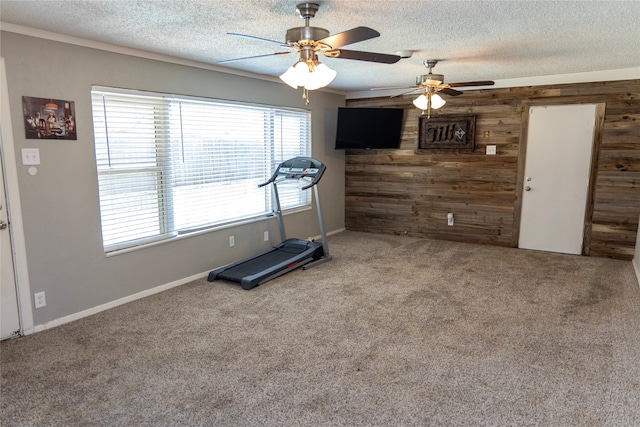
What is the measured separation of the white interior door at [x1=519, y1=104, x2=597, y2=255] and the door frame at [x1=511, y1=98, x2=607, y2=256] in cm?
3

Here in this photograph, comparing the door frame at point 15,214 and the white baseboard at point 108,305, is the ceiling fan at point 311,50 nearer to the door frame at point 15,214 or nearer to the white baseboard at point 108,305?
the door frame at point 15,214

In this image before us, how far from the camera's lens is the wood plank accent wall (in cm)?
495

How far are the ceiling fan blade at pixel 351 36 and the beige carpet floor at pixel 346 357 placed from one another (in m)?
1.96

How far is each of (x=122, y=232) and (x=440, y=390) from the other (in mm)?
2878

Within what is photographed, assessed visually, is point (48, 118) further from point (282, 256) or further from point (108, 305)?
point (282, 256)

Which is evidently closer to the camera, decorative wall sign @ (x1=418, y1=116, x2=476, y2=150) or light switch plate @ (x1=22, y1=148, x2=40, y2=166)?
light switch plate @ (x1=22, y1=148, x2=40, y2=166)

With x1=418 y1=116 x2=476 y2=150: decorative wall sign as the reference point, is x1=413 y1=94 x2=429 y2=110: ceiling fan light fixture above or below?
above

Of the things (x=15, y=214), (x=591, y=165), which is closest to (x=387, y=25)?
(x=15, y=214)

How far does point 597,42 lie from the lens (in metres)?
3.43

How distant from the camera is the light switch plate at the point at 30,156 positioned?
303 centimetres

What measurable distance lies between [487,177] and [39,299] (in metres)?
5.21

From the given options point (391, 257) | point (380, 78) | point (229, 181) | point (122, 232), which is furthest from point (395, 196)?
point (122, 232)

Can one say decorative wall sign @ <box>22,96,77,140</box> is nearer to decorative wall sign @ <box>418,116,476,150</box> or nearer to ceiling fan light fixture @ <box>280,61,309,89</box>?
ceiling fan light fixture @ <box>280,61,309,89</box>

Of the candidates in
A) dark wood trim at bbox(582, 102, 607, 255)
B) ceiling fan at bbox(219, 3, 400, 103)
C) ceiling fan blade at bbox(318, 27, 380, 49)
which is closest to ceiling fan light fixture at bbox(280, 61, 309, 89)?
ceiling fan at bbox(219, 3, 400, 103)
